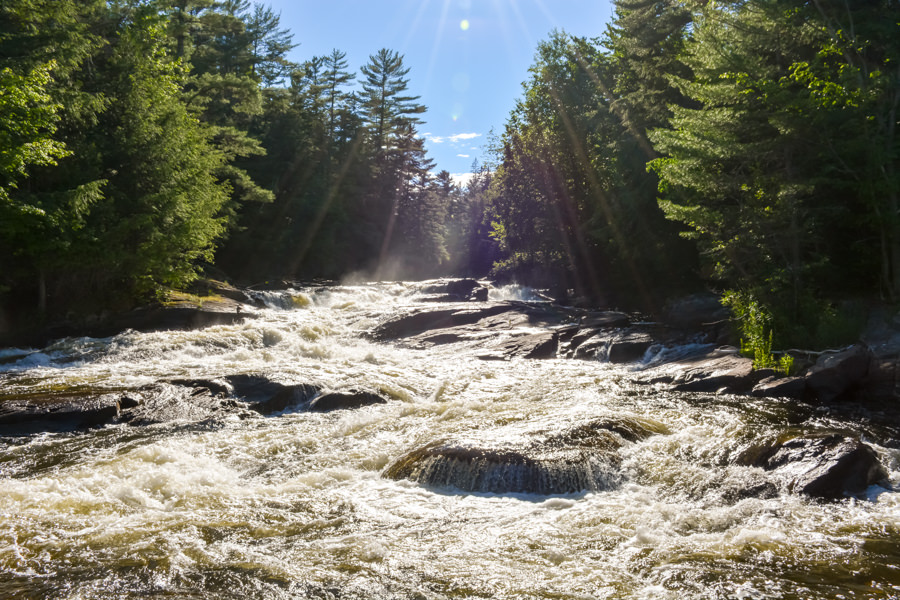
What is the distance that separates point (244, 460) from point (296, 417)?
2287mm

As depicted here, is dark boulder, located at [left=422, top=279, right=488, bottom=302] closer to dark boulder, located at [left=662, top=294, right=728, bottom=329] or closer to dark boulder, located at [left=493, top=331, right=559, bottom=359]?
dark boulder, located at [left=662, top=294, right=728, bottom=329]

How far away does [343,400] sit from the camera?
33.5ft

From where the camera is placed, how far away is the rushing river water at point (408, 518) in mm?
4309

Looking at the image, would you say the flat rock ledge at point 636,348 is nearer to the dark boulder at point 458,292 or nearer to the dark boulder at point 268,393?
the dark boulder at point 458,292

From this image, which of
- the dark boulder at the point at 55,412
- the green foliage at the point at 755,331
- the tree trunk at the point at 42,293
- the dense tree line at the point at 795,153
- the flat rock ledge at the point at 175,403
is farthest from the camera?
the tree trunk at the point at 42,293

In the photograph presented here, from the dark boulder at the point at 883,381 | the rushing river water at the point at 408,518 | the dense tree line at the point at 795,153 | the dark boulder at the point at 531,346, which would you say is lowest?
the rushing river water at the point at 408,518

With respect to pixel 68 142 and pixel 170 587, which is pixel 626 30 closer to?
pixel 68 142

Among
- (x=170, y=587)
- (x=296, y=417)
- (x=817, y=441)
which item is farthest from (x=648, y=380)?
(x=170, y=587)


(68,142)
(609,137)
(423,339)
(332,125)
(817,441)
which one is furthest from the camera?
(332,125)

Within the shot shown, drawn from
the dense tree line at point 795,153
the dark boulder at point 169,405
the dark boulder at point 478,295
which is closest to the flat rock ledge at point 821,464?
the dense tree line at point 795,153

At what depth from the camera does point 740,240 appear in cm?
1280

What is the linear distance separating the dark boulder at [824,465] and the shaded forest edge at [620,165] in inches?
200

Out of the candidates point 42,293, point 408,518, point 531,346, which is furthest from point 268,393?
point 42,293

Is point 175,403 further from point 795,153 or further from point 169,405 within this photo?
point 795,153
